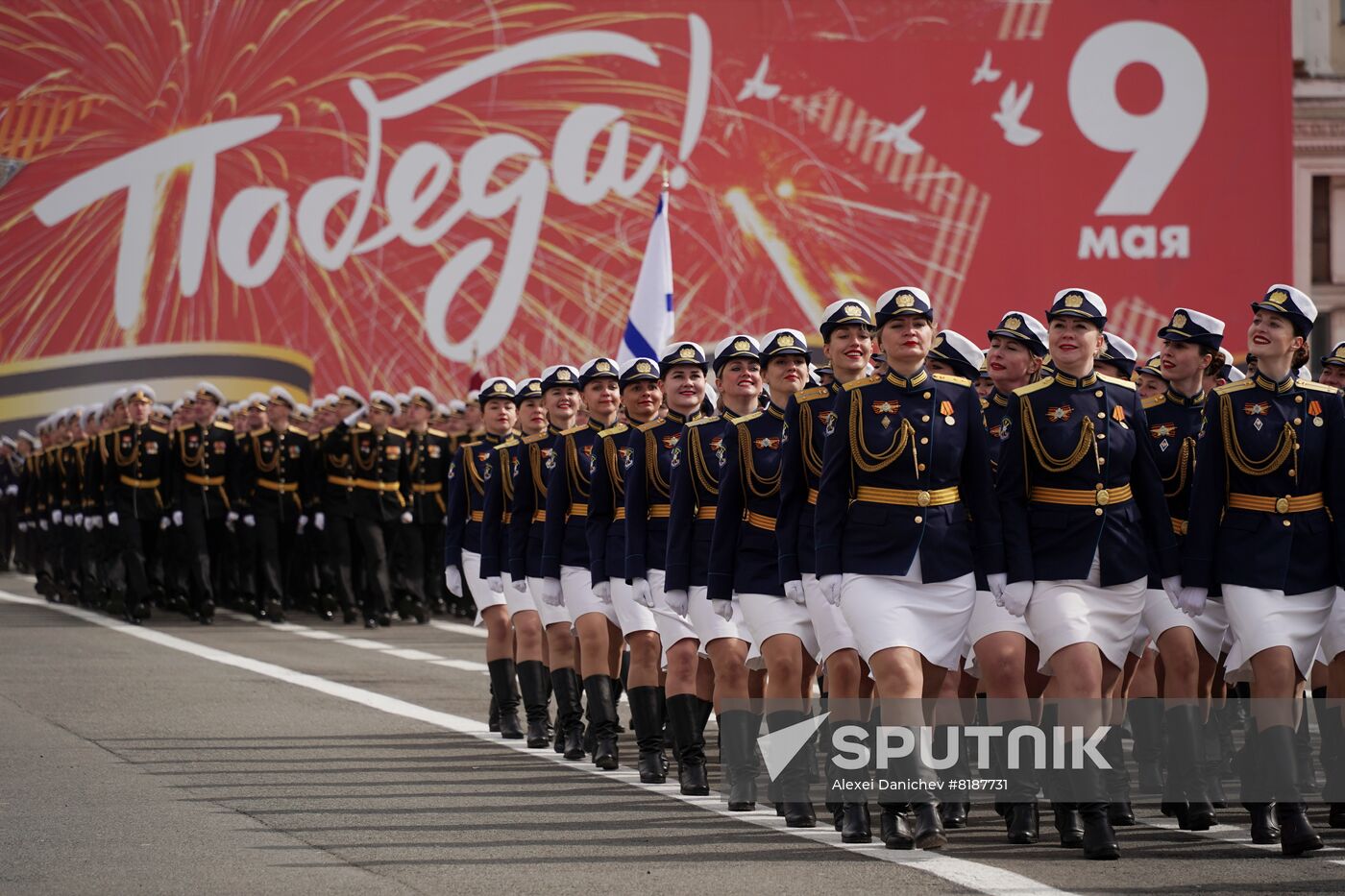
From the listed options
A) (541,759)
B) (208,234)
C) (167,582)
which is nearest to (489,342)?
(208,234)

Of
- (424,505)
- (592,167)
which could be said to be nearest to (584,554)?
(424,505)

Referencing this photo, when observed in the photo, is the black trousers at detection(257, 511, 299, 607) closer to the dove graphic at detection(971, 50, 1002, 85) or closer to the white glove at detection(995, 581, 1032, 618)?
the white glove at detection(995, 581, 1032, 618)

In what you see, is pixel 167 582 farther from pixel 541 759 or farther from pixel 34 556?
pixel 541 759

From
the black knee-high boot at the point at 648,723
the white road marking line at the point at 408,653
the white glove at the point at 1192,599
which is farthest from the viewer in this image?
the white road marking line at the point at 408,653

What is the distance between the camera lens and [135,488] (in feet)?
75.6

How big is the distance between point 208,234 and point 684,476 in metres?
25.2

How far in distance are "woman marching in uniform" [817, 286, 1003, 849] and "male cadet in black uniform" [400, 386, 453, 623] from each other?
1464 centimetres

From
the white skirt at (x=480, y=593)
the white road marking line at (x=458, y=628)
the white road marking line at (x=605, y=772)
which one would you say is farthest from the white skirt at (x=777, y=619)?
the white road marking line at (x=458, y=628)

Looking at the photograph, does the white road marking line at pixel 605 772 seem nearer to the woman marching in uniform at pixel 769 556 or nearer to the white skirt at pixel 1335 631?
the woman marching in uniform at pixel 769 556

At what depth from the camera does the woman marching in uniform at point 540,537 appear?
12453 mm

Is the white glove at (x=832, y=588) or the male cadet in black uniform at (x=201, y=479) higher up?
the male cadet in black uniform at (x=201, y=479)

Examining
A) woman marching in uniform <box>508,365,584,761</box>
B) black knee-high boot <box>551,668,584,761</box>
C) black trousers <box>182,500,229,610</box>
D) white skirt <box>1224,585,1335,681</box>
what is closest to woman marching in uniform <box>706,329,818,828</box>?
white skirt <box>1224,585,1335,681</box>

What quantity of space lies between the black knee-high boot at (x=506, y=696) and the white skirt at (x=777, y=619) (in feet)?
11.8

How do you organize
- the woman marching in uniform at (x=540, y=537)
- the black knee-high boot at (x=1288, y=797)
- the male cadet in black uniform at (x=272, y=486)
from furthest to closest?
the male cadet in black uniform at (x=272, y=486), the woman marching in uniform at (x=540, y=537), the black knee-high boot at (x=1288, y=797)
